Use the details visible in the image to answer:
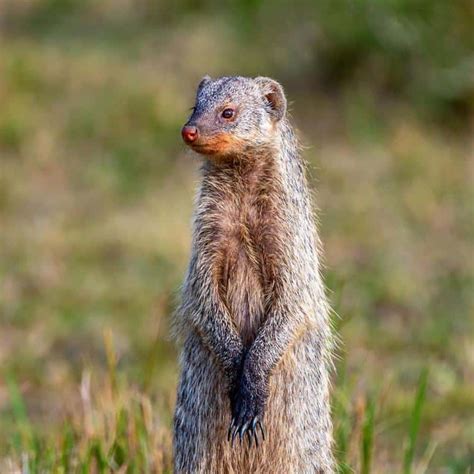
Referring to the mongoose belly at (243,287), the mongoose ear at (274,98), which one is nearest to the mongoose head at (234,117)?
the mongoose ear at (274,98)

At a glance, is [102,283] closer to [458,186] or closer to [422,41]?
[458,186]

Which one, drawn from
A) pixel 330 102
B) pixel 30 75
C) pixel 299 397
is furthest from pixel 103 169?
pixel 299 397

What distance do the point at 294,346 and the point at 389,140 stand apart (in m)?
4.67

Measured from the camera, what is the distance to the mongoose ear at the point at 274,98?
11.1ft

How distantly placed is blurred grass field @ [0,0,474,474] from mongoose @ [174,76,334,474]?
26cm

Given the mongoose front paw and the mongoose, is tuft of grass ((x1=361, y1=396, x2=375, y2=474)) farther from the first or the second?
the mongoose front paw

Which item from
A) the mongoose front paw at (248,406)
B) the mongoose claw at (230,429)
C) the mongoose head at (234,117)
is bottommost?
the mongoose claw at (230,429)

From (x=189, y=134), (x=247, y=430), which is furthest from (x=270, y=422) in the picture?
(x=189, y=134)

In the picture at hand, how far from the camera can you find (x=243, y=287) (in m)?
3.25

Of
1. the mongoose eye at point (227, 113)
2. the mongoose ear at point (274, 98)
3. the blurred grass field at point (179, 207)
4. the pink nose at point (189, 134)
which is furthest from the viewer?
the blurred grass field at point (179, 207)

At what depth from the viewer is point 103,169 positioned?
299 inches

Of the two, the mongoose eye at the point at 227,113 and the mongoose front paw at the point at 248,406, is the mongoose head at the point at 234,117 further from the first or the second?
the mongoose front paw at the point at 248,406

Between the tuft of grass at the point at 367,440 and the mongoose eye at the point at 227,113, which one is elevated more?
the mongoose eye at the point at 227,113

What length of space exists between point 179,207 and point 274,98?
368cm
